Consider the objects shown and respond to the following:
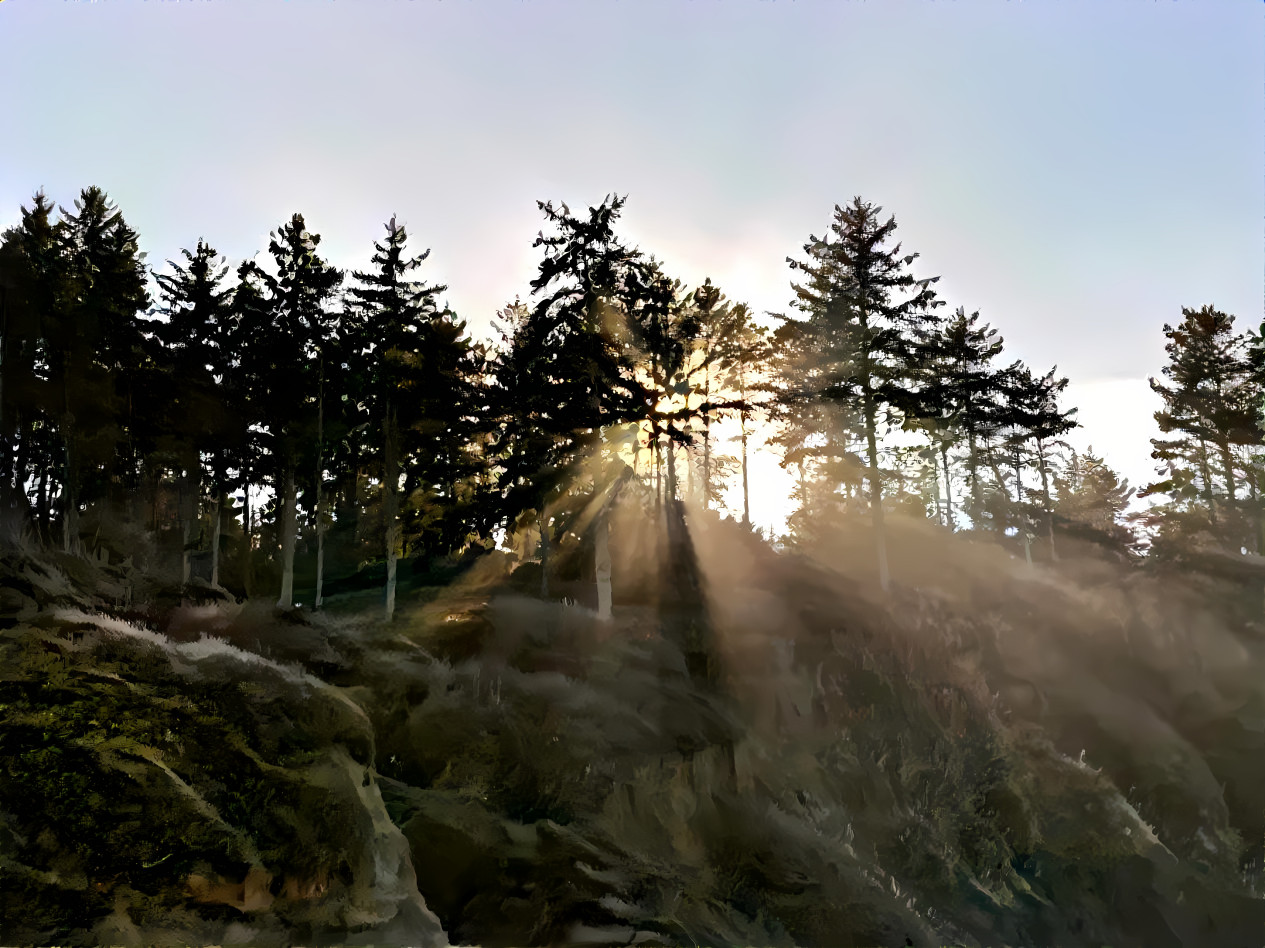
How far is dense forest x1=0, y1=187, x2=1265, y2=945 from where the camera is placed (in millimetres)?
8391

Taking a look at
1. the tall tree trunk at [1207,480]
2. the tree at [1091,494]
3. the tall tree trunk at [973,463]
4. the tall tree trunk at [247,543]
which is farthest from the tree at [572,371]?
the tree at [1091,494]

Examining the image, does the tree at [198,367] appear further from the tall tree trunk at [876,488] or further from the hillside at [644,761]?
the tall tree trunk at [876,488]

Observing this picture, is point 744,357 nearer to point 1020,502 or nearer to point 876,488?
point 876,488

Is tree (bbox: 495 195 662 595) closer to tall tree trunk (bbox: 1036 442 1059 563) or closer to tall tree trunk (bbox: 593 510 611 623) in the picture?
tall tree trunk (bbox: 593 510 611 623)

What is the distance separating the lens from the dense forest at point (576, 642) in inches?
330

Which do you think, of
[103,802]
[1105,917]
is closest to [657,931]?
[103,802]

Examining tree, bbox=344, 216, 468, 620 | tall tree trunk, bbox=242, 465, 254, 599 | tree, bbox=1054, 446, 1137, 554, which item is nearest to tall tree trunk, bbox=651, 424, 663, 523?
tree, bbox=344, 216, 468, 620

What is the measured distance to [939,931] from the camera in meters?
15.1

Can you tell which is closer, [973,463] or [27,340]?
[27,340]

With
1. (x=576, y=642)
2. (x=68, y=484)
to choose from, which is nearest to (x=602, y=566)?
(x=576, y=642)

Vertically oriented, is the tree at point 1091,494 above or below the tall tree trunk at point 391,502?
above

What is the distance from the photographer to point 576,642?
19.3 m

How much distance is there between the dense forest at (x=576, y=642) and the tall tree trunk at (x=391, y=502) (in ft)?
0.47

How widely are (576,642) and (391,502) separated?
30.4 feet
